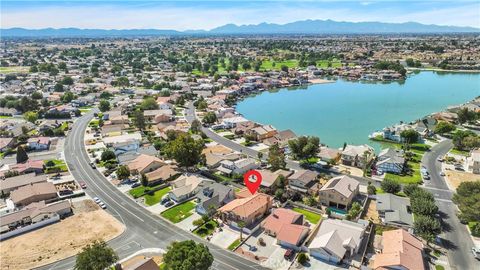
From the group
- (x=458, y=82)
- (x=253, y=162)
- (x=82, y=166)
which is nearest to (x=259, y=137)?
(x=253, y=162)

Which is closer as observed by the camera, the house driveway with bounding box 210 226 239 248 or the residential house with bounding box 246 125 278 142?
the house driveway with bounding box 210 226 239 248

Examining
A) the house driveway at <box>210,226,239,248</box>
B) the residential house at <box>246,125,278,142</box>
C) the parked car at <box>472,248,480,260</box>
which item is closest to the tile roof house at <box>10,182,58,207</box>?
the house driveway at <box>210,226,239,248</box>

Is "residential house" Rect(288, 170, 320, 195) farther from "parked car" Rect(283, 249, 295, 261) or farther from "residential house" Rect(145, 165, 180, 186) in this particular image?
"residential house" Rect(145, 165, 180, 186)

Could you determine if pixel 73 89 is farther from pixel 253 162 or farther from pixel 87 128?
pixel 253 162

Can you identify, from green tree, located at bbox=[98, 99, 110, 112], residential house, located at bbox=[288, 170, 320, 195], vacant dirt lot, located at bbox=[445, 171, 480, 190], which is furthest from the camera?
green tree, located at bbox=[98, 99, 110, 112]

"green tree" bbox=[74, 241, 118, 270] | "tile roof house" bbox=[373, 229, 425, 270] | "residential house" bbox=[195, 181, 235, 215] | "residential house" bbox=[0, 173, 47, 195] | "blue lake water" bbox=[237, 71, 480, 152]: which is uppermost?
"green tree" bbox=[74, 241, 118, 270]

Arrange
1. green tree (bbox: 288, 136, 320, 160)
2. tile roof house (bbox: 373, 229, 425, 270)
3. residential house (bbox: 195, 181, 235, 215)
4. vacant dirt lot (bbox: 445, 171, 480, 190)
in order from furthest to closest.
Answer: green tree (bbox: 288, 136, 320, 160), vacant dirt lot (bbox: 445, 171, 480, 190), residential house (bbox: 195, 181, 235, 215), tile roof house (bbox: 373, 229, 425, 270)
